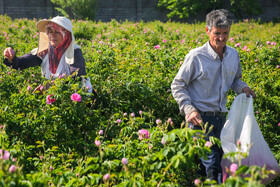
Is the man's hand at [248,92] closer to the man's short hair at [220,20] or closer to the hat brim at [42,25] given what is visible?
the man's short hair at [220,20]

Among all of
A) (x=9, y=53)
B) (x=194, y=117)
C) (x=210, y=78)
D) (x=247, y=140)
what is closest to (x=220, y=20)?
(x=210, y=78)

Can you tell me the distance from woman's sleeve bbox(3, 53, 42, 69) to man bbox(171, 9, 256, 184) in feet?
5.59

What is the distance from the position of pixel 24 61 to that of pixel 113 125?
1.35 m

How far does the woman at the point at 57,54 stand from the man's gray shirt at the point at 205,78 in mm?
1090

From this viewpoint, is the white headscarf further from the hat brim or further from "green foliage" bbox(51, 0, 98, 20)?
"green foliage" bbox(51, 0, 98, 20)

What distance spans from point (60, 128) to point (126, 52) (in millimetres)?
2654

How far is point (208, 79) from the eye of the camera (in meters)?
2.59

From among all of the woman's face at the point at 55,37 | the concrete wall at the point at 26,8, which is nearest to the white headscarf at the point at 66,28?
the woman's face at the point at 55,37

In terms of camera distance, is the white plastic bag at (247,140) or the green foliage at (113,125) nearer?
the green foliage at (113,125)

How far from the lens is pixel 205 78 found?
258 cm

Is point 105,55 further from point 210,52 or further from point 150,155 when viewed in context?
point 150,155

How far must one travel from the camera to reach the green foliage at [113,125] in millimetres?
1752

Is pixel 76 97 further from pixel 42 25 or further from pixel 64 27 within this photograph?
pixel 42 25

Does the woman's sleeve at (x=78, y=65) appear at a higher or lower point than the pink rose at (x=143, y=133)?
higher
